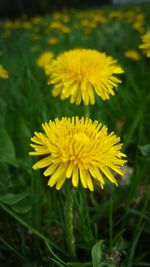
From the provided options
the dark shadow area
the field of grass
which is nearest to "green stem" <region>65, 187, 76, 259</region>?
the field of grass

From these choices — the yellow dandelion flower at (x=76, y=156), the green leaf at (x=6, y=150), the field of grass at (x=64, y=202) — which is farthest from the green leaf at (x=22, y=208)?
the yellow dandelion flower at (x=76, y=156)

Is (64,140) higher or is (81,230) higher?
(64,140)

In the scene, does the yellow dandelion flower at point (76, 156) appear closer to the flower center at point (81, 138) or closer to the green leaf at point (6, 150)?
the flower center at point (81, 138)

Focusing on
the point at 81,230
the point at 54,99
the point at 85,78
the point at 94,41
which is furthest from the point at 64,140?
the point at 94,41

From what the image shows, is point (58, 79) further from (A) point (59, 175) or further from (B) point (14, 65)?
(B) point (14, 65)

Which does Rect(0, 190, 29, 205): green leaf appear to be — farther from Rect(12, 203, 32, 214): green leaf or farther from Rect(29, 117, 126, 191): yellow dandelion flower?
Rect(29, 117, 126, 191): yellow dandelion flower

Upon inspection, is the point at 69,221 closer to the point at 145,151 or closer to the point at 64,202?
the point at 64,202

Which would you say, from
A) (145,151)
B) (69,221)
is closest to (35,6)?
(145,151)
